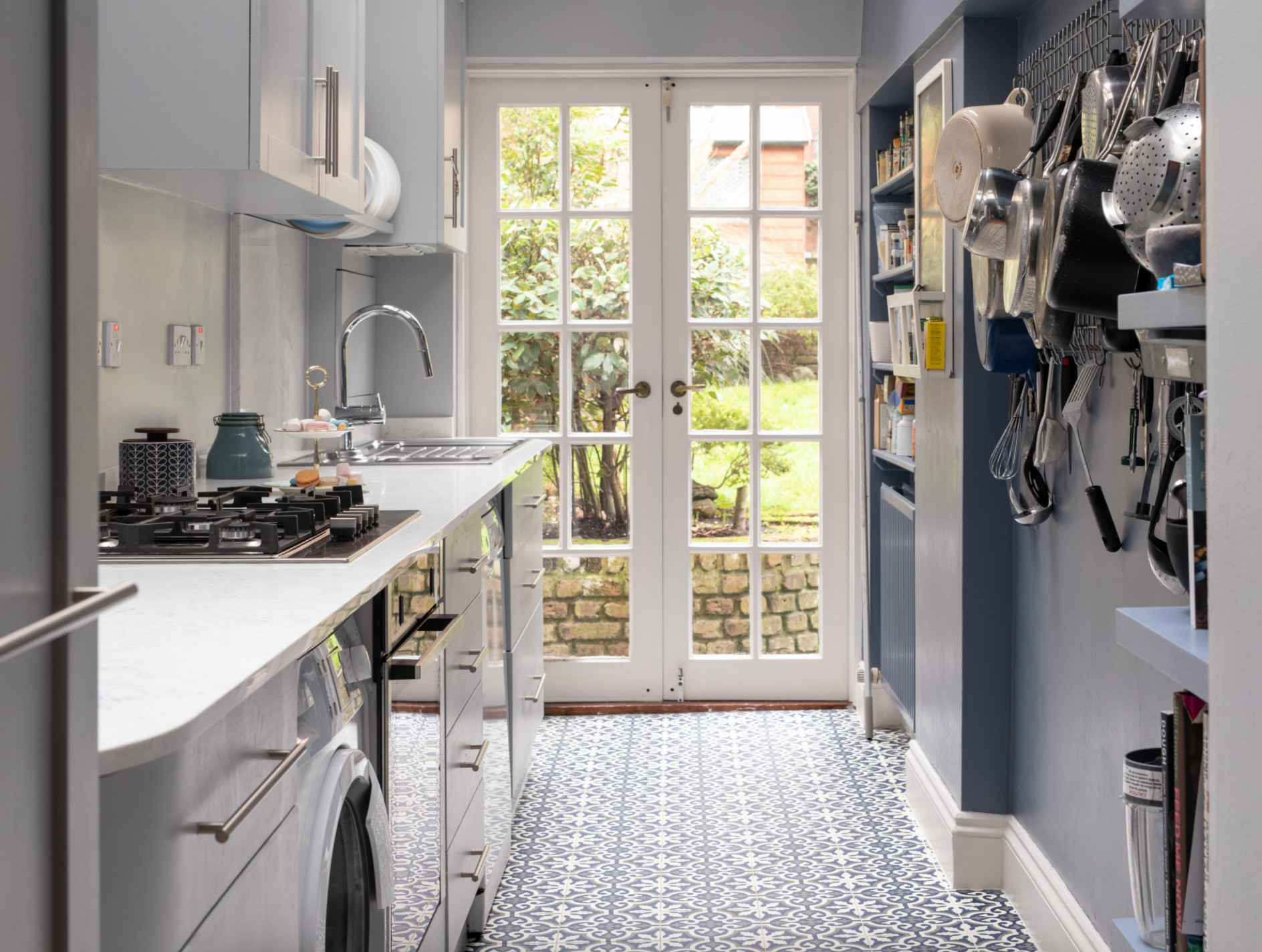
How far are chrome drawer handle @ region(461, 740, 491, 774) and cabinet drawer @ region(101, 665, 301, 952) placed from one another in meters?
1.03

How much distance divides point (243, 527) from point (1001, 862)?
6.05 feet

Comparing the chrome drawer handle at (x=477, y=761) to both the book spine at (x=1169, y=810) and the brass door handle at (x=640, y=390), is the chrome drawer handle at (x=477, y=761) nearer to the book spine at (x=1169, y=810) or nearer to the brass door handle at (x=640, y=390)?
the book spine at (x=1169, y=810)

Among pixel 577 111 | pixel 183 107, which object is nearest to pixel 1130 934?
pixel 183 107

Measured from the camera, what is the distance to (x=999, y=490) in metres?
2.56

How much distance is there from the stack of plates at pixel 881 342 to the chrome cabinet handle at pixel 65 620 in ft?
10.3

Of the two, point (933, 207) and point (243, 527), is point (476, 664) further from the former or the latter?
point (933, 207)

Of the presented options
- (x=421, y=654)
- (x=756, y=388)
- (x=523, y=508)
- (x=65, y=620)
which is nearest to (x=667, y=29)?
(x=756, y=388)

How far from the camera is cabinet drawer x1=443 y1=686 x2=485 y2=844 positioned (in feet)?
6.40

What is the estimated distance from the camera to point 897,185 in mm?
3490

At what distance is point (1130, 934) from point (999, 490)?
4.23 ft

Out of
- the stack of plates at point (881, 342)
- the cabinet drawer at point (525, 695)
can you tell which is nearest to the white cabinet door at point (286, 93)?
the cabinet drawer at point (525, 695)

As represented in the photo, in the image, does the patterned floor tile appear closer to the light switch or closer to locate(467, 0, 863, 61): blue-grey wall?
the light switch

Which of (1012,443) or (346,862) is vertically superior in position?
(1012,443)

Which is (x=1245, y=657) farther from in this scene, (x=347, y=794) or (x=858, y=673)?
(x=858, y=673)
